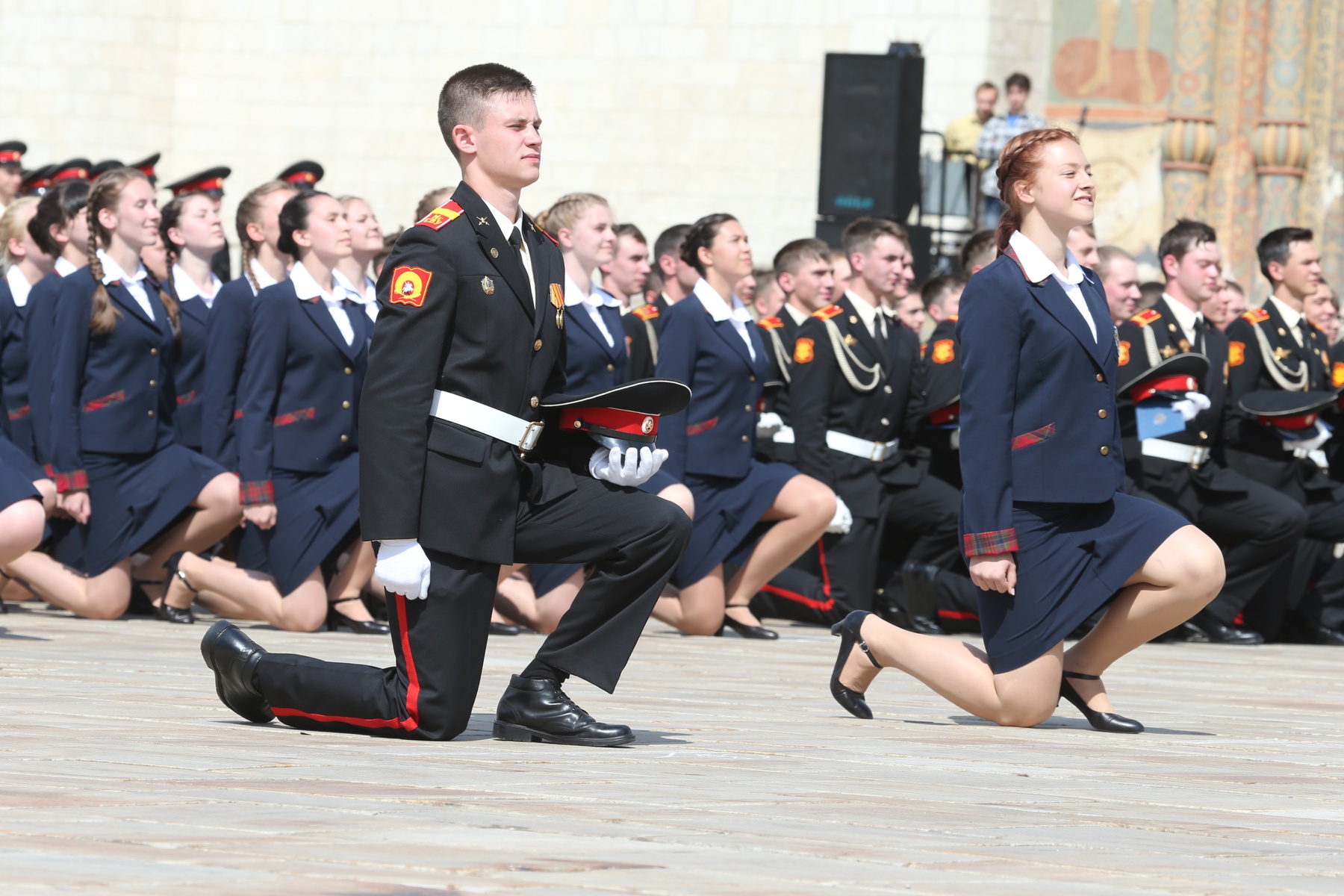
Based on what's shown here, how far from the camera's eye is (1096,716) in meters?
6.11

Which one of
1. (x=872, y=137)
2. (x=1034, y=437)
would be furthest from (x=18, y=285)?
(x=872, y=137)

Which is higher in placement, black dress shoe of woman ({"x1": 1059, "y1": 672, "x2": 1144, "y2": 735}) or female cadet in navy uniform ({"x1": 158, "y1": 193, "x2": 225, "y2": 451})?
female cadet in navy uniform ({"x1": 158, "y1": 193, "x2": 225, "y2": 451})

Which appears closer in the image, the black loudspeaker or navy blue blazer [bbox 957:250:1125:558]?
navy blue blazer [bbox 957:250:1125:558]

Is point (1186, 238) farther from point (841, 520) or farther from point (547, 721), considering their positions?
point (547, 721)

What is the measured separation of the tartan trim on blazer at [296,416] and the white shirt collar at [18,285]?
1.37m

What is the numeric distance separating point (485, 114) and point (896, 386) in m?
5.39

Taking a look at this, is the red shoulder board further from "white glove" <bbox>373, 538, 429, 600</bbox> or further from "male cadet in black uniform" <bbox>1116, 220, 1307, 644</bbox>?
"male cadet in black uniform" <bbox>1116, 220, 1307, 644</bbox>

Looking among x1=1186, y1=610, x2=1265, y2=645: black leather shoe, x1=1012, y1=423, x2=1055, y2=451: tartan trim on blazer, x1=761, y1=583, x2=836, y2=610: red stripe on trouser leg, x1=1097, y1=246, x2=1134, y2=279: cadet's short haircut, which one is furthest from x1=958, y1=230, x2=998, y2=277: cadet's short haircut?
x1=1012, y1=423, x2=1055, y2=451: tartan trim on blazer

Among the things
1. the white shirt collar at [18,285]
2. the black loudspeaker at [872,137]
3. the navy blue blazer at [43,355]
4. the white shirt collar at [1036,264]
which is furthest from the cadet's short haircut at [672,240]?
the white shirt collar at [1036,264]

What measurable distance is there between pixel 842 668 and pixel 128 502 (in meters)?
4.05

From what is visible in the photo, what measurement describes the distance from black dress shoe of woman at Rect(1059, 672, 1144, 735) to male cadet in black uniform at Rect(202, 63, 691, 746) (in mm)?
1359

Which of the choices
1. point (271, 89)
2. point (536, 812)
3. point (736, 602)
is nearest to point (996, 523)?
point (536, 812)

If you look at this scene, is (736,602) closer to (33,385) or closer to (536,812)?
(33,385)

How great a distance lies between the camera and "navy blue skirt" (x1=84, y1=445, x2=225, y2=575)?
30.1 feet
